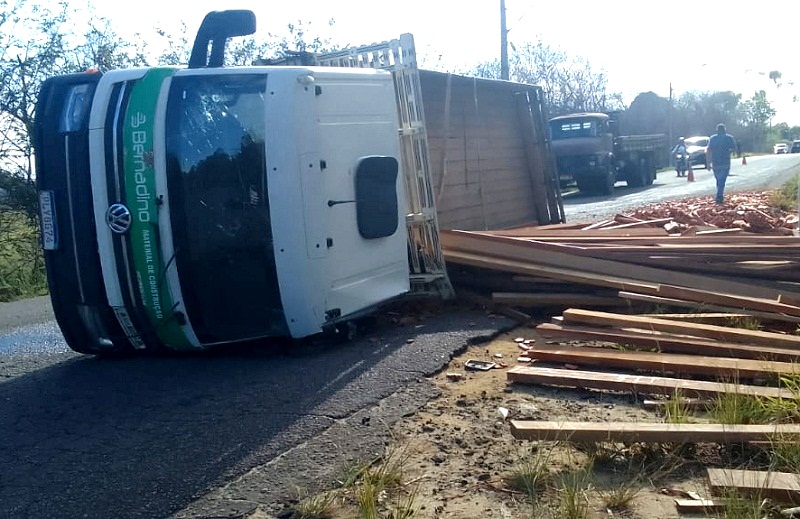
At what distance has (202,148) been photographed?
19.8 ft

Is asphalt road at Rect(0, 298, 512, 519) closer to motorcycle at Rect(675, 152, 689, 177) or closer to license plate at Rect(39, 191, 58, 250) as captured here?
license plate at Rect(39, 191, 58, 250)

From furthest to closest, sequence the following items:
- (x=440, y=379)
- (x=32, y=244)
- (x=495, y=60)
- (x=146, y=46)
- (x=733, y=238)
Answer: (x=495, y=60)
(x=146, y=46)
(x=32, y=244)
(x=733, y=238)
(x=440, y=379)

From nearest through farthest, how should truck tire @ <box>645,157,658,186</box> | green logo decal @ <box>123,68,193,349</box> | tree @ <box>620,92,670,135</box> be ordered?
green logo decal @ <box>123,68,193,349</box> → truck tire @ <box>645,157,658,186</box> → tree @ <box>620,92,670,135</box>

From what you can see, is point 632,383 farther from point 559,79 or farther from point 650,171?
point 559,79

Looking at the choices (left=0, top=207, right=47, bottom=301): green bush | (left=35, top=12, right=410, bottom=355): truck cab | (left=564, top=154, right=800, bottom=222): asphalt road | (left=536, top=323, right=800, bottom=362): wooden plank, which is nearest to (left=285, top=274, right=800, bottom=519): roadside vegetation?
(left=536, top=323, right=800, bottom=362): wooden plank

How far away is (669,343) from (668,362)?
0.49 m

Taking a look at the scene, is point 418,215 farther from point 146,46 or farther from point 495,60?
point 495,60

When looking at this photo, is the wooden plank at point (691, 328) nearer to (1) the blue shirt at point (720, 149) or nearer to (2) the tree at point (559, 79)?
(1) the blue shirt at point (720, 149)

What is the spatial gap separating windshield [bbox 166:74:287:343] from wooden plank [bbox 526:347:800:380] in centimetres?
212

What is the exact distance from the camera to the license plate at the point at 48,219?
6230mm

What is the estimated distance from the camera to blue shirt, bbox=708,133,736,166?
19312 millimetres

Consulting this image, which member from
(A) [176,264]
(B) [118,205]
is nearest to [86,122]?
(B) [118,205]

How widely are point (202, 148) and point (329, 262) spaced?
3.97 feet

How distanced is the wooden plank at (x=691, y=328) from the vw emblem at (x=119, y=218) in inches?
132
